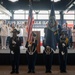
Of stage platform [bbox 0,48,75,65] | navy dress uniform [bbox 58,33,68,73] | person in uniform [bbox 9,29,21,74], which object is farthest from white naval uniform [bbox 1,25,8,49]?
navy dress uniform [bbox 58,33,68,73]

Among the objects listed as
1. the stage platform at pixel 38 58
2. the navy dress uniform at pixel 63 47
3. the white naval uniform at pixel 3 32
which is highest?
the white naval uniform at pixel 3 32

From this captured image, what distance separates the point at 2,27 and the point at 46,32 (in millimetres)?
4131

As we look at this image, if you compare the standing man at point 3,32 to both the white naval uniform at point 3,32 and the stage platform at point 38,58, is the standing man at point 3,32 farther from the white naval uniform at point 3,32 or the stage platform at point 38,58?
the stage platform at point 38,58

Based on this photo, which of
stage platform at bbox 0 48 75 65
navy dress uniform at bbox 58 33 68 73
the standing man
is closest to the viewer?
navy dress uniform at bbox 58 33 68 73

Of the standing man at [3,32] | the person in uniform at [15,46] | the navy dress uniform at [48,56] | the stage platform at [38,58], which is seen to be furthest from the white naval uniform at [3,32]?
the navy dress uniform at [48,56]

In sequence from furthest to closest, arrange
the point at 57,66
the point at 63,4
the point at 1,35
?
the point at 63,4, the point at 1,35, the point at 57,66

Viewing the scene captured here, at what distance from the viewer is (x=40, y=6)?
18.5m

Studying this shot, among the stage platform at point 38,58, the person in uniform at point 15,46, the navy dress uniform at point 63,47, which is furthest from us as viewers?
the stage platform at point 38,58

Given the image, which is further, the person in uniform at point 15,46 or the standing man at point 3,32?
the standing man at point 3,32

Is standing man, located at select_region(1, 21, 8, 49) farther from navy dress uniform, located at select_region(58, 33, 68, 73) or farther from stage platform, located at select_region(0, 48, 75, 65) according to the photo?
navy dress uniform, located at select_region(58, 33, 68, 73)

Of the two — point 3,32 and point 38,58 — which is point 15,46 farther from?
point 3,32

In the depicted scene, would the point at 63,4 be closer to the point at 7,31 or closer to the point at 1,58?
the point at 7,31

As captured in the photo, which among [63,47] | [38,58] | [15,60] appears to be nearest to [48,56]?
[63,47]

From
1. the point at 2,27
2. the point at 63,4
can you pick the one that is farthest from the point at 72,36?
the point at 63,4
